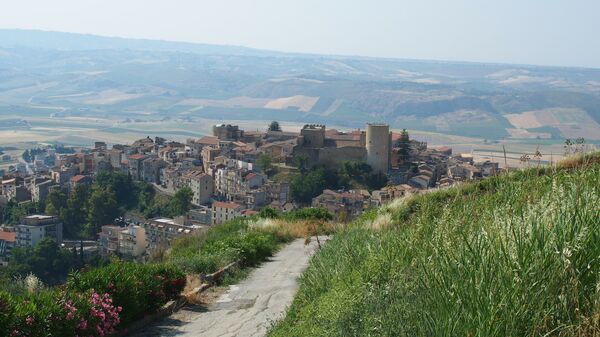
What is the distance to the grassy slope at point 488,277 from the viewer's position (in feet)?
9.00

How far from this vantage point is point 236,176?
137 ft

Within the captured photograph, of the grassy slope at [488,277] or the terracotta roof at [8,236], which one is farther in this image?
the terracotta roof at [8,236]

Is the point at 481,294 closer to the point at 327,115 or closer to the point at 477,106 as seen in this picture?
the point at 327,115

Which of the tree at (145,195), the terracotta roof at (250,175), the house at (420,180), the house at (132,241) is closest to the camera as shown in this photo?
the house at (132,241)

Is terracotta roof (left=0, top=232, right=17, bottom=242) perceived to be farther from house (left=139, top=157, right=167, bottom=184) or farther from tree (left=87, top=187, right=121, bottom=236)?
house (left=139, top=157, right=167, bottom=184)

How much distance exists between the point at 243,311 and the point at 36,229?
1202 inches

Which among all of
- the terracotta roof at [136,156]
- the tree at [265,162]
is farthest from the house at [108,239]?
the terracotta roof at [136,156]

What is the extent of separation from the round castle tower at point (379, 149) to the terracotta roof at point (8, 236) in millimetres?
16557

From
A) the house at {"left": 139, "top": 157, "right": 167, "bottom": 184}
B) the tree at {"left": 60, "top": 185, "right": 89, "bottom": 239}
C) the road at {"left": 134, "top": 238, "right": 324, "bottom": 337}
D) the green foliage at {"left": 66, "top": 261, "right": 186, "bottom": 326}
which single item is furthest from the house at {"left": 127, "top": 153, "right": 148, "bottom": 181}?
the green foliage at {"left": 66, "top": 261, "right": 186, "bottom": 326}

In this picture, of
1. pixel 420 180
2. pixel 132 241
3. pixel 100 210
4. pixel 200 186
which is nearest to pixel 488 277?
pixel 132 241

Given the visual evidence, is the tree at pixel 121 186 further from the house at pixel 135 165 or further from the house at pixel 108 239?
the house at pixel 108 239

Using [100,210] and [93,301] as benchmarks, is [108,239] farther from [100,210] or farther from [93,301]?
[93,301]

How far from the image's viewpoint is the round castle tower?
1537 inches

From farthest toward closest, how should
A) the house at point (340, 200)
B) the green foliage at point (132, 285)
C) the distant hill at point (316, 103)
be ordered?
1. the distant hill at point (316, 103)
2. the house at point (340, 200)
3. the green foliage at point (132, 285)
